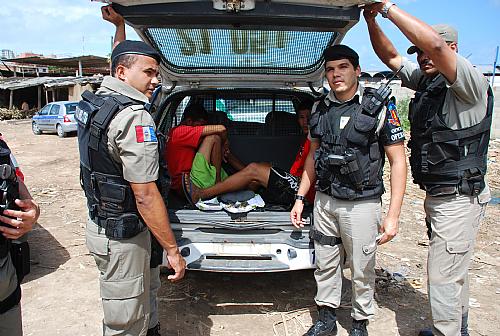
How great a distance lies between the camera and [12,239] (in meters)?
1.90

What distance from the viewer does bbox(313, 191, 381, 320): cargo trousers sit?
2.74 metres

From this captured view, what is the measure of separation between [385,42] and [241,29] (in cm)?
104

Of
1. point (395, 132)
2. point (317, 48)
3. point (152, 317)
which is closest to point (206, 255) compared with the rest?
point (152, 317)

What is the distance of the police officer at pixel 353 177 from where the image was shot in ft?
8.76

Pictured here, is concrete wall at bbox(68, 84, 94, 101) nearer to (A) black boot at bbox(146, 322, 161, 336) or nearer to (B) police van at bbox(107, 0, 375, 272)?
(B) police van at bbox(107, 0, 375, 272)

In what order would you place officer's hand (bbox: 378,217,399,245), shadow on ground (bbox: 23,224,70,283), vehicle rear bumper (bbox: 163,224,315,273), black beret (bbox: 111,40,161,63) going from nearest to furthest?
1. black beret (bbox: 111,40,161,63)
2. officer's hand (bbox: 378,217,399,245)
3. vehicle rear bumper (bbox: 163,224,315,273)
4. shadow on ground (bbox: 23,224,70,283)

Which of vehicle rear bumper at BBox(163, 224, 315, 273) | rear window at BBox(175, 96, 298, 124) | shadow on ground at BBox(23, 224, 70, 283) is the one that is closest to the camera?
vehicle rear bumper at BBox(163, 224, 315, 273)

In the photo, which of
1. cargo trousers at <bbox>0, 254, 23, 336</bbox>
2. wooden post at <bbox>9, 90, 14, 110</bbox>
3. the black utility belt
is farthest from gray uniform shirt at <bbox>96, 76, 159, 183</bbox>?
wooden post at <bbox>9, 90, 14, 110</bbox>

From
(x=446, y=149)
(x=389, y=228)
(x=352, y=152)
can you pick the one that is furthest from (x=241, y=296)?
(x=446, y=149)

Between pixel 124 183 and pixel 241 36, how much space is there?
4.89 ft

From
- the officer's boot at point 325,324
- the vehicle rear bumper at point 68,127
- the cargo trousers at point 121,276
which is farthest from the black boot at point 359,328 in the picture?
the vehicle rear bumper at point 68,127

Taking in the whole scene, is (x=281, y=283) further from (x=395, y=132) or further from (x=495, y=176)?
(x=495, y=176)

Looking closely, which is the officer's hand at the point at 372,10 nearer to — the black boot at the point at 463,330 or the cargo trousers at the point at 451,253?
the cargo trousers at the point at 451,253

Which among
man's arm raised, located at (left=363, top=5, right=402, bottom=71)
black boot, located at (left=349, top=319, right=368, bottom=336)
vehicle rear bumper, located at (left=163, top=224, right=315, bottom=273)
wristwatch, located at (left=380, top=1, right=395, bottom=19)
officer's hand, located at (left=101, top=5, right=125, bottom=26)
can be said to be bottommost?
black boot, located at (left=349, top=319, right=368, bottom=336)
